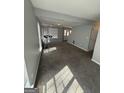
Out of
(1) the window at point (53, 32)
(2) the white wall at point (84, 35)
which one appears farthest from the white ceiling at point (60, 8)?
(1) the window at point (53, 32)

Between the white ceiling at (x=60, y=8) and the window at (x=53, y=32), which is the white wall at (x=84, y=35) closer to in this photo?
the white ceiling at (x=60, y=8)

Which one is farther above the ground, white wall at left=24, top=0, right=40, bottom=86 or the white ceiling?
the white ceiling

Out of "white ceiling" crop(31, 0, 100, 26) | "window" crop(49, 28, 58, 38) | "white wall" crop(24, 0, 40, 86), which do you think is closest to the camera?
"white wall" crop(24, 0, 40, 86)

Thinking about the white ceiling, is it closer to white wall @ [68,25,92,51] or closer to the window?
white wall @ [68,25,92,51]

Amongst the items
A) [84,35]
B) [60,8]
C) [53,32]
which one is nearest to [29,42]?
[60,8]

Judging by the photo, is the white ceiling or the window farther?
the window

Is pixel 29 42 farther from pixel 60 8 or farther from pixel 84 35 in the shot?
pixel 84 35

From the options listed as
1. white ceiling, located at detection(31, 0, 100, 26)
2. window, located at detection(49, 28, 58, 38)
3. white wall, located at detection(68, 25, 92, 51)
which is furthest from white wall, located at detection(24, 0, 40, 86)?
window, located at detection(49, 28, 58, 38)
